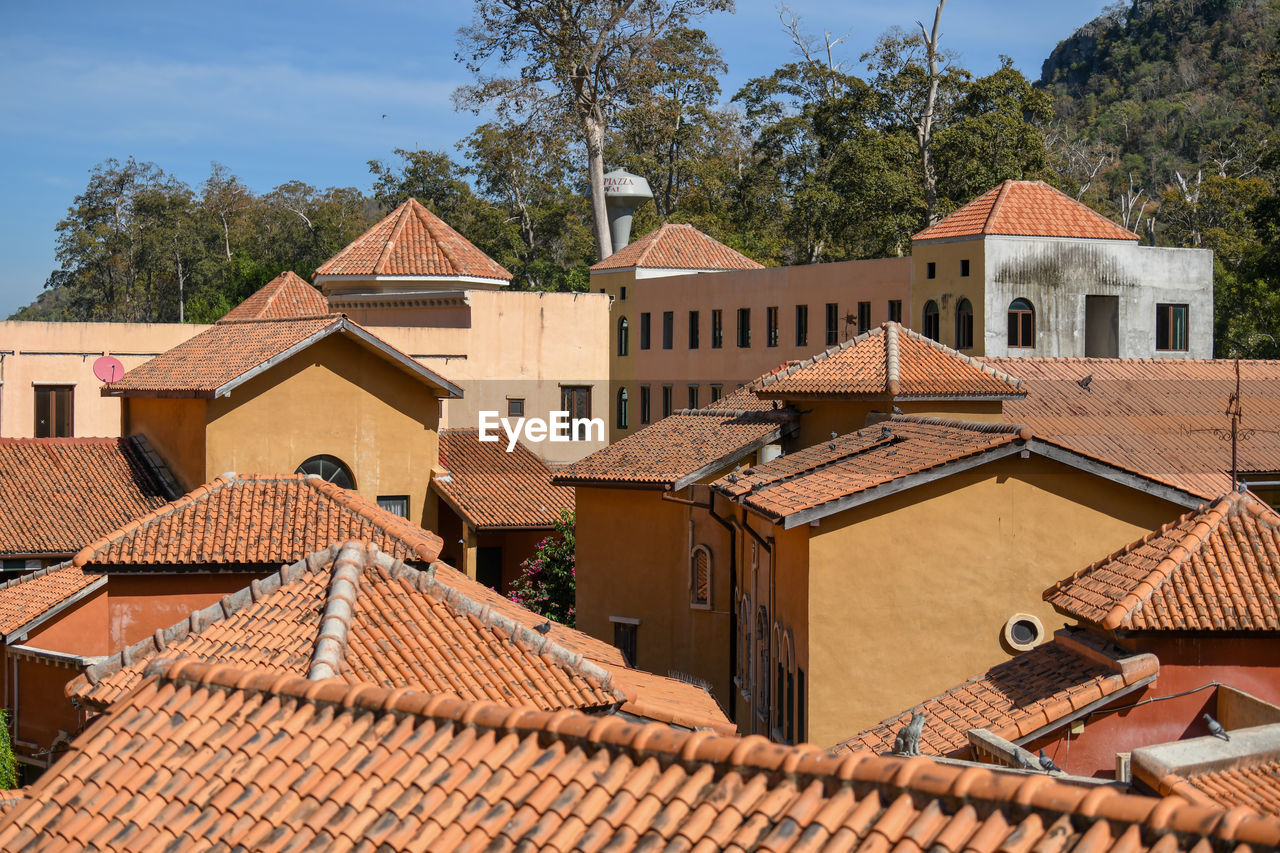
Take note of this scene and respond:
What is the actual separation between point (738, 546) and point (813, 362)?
3.51m

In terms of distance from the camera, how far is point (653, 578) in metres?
26.7

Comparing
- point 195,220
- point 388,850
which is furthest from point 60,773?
point 195,220

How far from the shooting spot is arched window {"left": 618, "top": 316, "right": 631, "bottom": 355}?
43.0 meters

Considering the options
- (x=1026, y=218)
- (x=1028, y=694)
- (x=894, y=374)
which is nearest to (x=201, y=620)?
(x=1028, y=694)

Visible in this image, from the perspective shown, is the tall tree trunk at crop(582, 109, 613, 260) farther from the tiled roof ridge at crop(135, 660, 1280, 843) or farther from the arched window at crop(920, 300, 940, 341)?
the tiled roof ridge at crop(135, 660, 1280, 843)

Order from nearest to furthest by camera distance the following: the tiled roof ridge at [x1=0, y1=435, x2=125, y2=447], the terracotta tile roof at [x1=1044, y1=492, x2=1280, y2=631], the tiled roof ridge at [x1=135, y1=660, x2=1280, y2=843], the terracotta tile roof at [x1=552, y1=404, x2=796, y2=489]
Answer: the tiled roof ridge at [x1=135, y1=660, x2=1280, y2=843] < the terracotta tile roof at [x1=1044, y1=492, x2=1280, y2=631] < the terracotta tile roof at [x1=552, y1=404, x2=796, y2=489] < the tiled roof ridge at [x1=0, y1=435, x2=125, y2=447]

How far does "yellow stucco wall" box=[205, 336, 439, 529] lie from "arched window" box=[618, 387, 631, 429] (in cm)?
1483

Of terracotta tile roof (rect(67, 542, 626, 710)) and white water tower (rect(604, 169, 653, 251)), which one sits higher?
white water tower (rect(604, 169, 653, 251))

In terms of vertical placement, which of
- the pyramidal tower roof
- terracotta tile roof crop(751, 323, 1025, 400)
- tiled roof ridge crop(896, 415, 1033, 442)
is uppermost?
the pyramidal tower roof

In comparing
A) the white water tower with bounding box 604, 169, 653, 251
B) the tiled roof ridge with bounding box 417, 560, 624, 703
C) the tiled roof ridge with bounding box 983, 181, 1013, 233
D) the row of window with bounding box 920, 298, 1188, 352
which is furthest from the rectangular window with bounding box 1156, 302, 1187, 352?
the tiled roof ridge with bounding box 417, 560, 624, 703

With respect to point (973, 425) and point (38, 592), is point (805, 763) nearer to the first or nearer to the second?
point (973, 425)

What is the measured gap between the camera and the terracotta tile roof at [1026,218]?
32.0m

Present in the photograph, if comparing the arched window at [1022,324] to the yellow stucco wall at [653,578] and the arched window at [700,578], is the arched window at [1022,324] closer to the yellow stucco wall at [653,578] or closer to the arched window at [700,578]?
the yellow stucco wall at [653,578]

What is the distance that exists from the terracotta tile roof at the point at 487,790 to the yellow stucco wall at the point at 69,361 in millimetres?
30381
